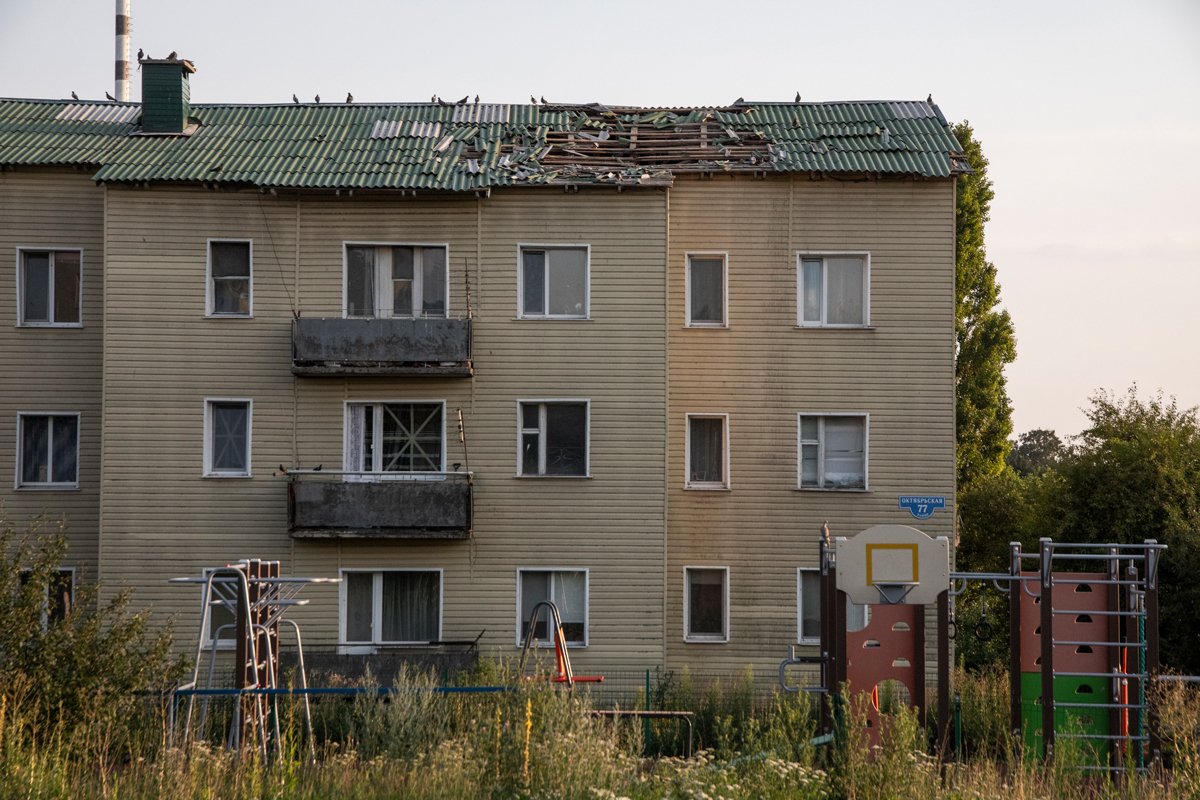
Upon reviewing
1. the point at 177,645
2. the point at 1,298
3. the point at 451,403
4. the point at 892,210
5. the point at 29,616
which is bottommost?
the point at 177,645

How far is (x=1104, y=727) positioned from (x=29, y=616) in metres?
12.9

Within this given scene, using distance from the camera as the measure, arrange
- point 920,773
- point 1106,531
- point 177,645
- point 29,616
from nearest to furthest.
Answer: point 920,773 < point 29,616 < point 177,645 < point 1106,531

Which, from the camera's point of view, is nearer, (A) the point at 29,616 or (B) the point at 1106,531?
(A) the point at 29,616

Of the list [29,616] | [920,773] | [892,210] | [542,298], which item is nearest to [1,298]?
[542,298]

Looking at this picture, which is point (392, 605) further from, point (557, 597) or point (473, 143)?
point (473, 143)

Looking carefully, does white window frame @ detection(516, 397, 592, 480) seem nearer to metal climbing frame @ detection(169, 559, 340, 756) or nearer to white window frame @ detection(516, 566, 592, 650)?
white window frame @ detection(516, 566, 592, 650)

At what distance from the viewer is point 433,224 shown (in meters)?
26.5

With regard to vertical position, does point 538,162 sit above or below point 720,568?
above

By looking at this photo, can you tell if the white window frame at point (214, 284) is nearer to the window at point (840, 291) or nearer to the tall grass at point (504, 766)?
the window at point (840, 291)

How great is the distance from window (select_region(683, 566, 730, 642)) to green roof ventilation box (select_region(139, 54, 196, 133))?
13.7m

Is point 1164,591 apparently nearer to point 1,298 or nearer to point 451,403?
point 451,403

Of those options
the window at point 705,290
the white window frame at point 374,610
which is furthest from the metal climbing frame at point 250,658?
the window at point 705,290

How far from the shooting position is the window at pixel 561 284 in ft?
87.0

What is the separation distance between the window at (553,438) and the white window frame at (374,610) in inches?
108
